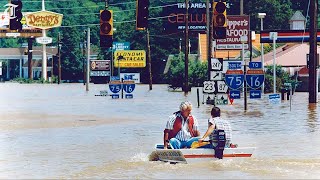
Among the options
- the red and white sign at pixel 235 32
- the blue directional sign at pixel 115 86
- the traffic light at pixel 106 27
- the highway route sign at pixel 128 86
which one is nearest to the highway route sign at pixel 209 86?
the red and white sign at pixel 235 32

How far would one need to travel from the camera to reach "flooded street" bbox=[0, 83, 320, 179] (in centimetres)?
1959

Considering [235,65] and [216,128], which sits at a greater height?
[235,65]

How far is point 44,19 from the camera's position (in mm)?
158000

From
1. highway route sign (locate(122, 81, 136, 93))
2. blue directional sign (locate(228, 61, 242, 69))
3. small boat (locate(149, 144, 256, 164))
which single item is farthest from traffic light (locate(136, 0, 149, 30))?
highway route sign (locate(122, 81, 136, 93))

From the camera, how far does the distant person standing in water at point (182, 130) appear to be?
829 inches

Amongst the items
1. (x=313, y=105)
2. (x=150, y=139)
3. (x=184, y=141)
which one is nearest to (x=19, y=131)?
(x=150, y=139)

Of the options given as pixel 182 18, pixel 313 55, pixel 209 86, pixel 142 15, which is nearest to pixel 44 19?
pixel 182 18

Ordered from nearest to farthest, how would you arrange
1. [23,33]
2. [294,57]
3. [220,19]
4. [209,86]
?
[220,19] → [209,86] → [294,57] → [23,33]

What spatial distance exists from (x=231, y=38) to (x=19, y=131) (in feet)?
79.1

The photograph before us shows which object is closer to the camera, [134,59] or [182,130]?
[182,130]

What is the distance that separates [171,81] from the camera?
94312mm

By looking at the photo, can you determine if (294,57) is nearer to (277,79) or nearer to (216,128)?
(277,79)

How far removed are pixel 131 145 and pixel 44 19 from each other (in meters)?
134

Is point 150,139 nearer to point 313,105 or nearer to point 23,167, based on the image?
point 23,167
